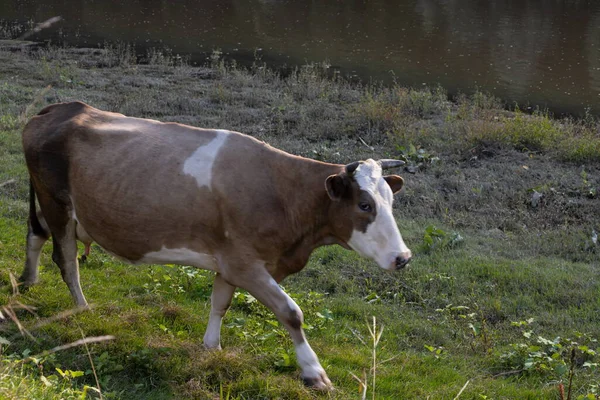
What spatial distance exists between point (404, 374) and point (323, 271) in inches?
89.4

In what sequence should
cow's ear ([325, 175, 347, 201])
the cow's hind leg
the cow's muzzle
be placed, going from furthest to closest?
the cow's hind leg → cow's ear ([325, 175, 347, 201]) → the cow's muzzle

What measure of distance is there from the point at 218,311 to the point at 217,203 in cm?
91

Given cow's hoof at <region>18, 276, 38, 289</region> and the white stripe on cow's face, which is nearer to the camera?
the white stripe on cow's face

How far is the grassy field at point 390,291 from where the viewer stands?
5.57m

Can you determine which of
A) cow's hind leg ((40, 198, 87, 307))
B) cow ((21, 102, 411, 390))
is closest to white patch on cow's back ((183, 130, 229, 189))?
cow ((21, 102, 411, 390))

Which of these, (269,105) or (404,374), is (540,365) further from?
(269,105)

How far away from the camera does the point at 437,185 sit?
36.0 ft

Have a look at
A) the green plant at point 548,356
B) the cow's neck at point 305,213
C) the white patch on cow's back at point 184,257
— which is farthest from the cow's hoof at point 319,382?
the green plant at point 548,356

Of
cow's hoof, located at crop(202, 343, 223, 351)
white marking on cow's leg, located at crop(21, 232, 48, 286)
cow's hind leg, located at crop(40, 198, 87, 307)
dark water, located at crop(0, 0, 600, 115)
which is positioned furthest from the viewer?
dark water, located at crop(0, 0, 600, 115)

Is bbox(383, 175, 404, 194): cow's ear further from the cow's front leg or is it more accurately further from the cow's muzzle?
the cow's front leg

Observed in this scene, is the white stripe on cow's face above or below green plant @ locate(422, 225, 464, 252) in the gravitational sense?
above

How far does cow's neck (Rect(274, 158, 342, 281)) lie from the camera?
19.1 ft

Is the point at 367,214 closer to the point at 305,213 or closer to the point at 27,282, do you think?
the point at 305,213

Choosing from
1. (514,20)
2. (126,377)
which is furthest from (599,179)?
(514,20)
